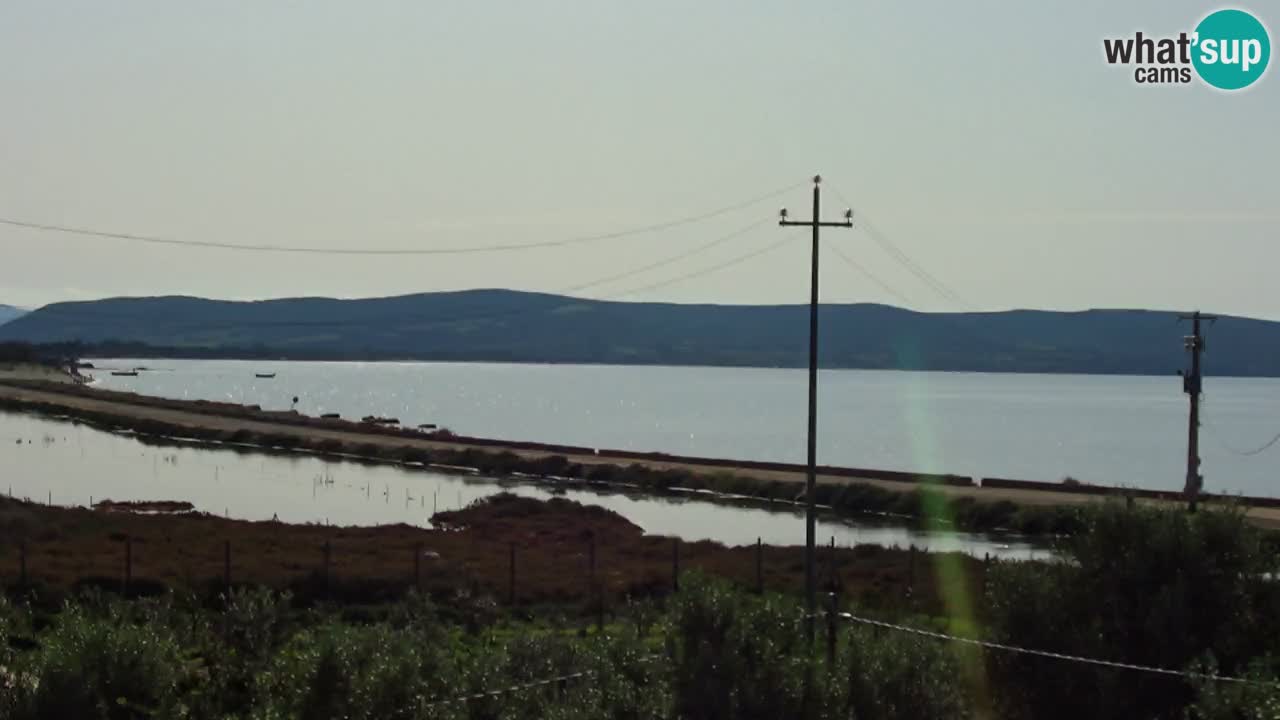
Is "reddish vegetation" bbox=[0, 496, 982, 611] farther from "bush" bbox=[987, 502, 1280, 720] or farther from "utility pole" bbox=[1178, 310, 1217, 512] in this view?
"bush" bbox=[987, 502, 1280, 720]

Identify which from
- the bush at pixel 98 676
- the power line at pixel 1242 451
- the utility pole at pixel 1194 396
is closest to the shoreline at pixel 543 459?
the utility pole at pixel 1194 396

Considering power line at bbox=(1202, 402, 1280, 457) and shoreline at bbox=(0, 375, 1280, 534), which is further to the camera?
power line at bbox=(1202, 402, 1280, 457)

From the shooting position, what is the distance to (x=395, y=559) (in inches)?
1983

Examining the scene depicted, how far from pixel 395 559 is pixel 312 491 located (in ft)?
124

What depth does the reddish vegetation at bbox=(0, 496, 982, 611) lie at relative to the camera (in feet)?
136

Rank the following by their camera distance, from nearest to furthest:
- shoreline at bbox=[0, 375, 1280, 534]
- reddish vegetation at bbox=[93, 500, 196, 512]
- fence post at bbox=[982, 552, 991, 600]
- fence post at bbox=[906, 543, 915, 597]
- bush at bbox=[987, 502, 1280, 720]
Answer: bush at bbox=[987, 502, 1280, 720], fence post at bbox=[982, 552, 991, 600], fence post at bbox=[906, 543, 915, 597], reddish vegetation at bbox=[93, 500, 196, 512], shoreline at bbox=[0, 375, 1280, 534]

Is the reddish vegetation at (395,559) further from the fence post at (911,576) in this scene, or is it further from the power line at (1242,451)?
the power line at (1242,451)

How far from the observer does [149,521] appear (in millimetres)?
60344

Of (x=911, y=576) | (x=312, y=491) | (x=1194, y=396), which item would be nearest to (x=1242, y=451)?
(x=312, y=491)

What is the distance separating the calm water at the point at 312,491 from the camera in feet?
233

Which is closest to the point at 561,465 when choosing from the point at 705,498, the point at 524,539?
the point at 705,498

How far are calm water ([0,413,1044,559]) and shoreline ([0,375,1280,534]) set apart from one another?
17.4ft

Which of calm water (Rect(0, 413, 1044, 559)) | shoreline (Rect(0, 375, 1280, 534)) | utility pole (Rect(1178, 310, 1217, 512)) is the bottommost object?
calm water (Rect(0, 413, 1044, 559))

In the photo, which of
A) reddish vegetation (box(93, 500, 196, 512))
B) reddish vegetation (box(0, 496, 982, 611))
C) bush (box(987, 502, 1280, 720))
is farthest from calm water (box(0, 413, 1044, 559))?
bush (box(987, 502, 1280, 720))
